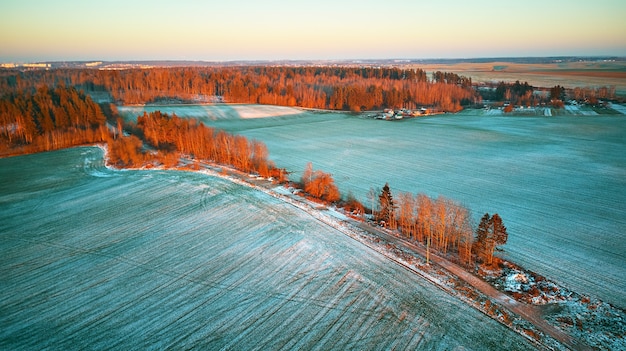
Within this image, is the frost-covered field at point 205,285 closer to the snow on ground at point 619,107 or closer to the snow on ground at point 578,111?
the snow on ground at point 578,111

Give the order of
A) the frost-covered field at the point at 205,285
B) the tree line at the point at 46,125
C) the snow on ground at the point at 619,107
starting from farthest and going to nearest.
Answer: the snow on ground at the point at 619,107, the tree line at the point at 46,125, the frost-covered field at the point at 205,285

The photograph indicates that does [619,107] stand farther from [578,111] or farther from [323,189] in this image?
[323,189]

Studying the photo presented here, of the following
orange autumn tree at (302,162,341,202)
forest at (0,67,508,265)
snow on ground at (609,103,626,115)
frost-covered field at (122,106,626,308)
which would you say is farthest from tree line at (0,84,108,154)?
snow on ground at (609,103,626,115)

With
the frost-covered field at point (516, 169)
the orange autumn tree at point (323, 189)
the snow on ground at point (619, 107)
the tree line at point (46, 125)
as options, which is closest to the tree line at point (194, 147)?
the frost-covered field at point (516, 169)

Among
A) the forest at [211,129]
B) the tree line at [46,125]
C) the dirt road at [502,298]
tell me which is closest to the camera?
the dirt road at [502,298]

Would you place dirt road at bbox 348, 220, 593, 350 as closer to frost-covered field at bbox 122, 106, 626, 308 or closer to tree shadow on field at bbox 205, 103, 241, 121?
frost-covered field at bbox 122, 106, 626, 308
